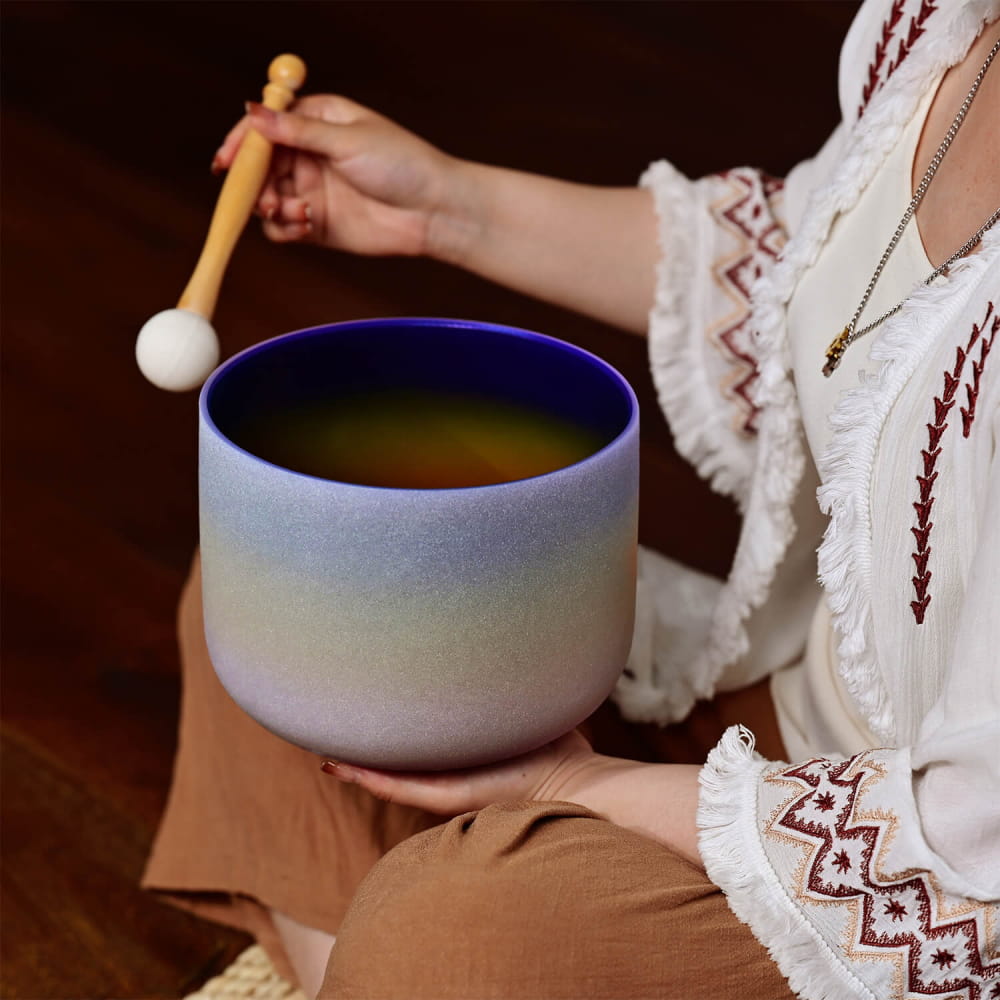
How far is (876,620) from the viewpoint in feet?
2.23

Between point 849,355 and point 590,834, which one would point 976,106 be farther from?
point 590,834

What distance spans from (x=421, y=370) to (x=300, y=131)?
28 cm

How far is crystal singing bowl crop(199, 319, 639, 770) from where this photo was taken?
1.81ft

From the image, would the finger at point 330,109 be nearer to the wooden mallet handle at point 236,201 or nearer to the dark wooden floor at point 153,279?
the wooden mallet handle at point 236,201

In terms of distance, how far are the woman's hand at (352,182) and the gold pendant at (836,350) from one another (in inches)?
12.8

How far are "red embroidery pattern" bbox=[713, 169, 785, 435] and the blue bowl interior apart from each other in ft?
0.92

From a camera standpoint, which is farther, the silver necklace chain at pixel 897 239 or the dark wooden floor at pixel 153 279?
the dark wooden floor at pixel 153 279

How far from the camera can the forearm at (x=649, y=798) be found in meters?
0.67

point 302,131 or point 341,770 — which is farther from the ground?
point 302,131

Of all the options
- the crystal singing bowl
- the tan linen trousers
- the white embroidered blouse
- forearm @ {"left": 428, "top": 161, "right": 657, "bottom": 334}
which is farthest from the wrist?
the tan linen trousers

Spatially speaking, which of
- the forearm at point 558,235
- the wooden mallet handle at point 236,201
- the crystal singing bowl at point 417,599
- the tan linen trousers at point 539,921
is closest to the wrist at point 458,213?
the forearm at point 558,235

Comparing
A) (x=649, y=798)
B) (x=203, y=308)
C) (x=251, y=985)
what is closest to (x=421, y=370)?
(x=203, y=308)

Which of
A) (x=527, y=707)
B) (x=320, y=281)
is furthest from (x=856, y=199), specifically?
(x=320, y=281)

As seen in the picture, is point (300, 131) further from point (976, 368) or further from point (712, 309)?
point (976, 368)
